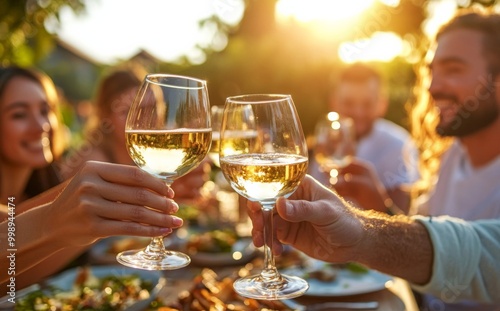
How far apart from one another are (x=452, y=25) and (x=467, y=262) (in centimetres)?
192

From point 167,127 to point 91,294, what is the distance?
3.15 feet

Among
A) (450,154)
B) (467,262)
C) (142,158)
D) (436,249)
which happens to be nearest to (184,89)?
(142,158)

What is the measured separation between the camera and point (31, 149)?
136 inches

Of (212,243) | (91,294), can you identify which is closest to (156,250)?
(91,294)

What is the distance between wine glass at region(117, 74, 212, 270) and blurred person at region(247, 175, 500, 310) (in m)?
0.25

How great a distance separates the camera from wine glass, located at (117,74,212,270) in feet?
4.18

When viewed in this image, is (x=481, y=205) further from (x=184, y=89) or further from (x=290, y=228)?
(x=184, y=89)

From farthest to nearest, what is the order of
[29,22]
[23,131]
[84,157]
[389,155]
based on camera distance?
[389,155] < [29,22] < [84,157] < [23,131]

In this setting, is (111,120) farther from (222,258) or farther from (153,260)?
(153,260)

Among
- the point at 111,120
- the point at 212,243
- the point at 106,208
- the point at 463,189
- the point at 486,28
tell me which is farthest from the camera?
the point at 111,120

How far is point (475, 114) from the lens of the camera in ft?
10.2

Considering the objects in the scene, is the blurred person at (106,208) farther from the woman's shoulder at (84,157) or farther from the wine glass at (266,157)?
the woman's shoulder at (84,157)

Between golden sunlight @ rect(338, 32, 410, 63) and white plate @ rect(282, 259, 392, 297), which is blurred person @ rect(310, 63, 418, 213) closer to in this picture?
golden sunlight @ rect(338, 32, 410, 63)

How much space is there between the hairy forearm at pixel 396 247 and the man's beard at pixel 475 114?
5.13 feet
